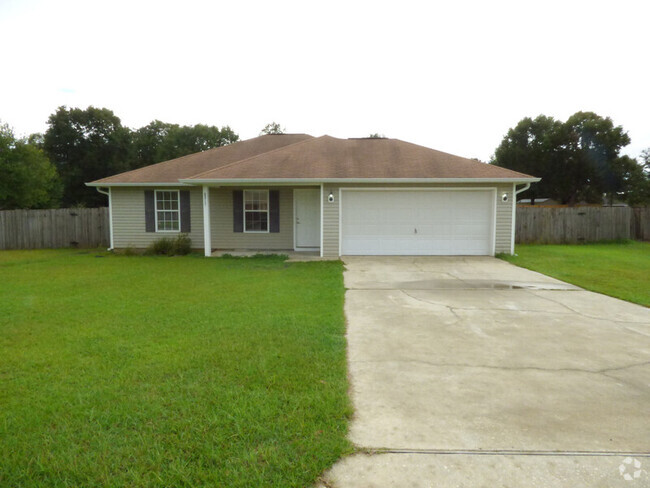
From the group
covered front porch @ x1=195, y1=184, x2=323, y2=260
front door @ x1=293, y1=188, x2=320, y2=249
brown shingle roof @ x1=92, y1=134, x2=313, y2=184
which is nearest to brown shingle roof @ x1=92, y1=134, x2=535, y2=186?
brown shingle roof @ x1=92, y1=134, x2=313, y2=184

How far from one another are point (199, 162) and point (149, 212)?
9.02ft

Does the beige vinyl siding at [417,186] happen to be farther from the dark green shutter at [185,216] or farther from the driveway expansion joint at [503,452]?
the driveway expansion joint at [503,452]

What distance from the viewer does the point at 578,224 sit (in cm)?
1722

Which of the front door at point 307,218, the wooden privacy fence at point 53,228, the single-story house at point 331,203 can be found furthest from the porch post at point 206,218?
the wooden privacy fence at point 53,228

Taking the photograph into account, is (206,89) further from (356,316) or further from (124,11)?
(356,316)

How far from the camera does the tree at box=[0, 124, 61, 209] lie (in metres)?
20.8

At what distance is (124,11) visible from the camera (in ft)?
33.7

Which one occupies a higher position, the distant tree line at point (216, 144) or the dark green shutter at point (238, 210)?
the distant tree line at point (216, 144)

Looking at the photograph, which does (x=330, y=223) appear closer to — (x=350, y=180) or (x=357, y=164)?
(x=350, y=180)

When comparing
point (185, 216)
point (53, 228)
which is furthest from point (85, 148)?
point (185, 216)

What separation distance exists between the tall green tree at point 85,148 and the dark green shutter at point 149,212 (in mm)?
24649

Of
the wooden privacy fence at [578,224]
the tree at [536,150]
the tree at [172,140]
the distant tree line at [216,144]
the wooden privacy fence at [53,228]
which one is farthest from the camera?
the tree at [172,140]

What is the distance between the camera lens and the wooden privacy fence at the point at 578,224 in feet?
55.9

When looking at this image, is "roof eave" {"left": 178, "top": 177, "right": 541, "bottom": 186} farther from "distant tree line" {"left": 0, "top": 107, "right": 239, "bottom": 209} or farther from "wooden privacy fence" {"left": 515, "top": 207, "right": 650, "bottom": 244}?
"distant tree line" {"left": 0, "top": 107, "right": 239, "bottom": 209}
